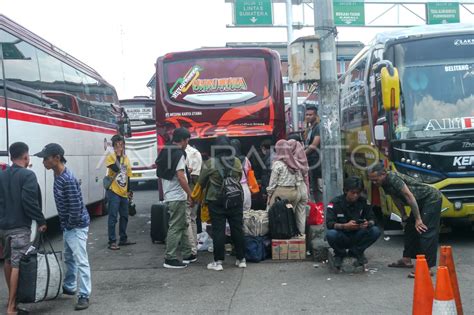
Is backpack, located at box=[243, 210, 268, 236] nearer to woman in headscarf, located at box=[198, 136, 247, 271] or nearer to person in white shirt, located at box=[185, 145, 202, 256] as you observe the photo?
woman in headscarf, located at box=[198, 136, 247, 271]

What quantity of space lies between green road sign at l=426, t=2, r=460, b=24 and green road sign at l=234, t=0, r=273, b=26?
20.7 feet

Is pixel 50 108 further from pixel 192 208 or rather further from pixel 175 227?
pixel 175 227

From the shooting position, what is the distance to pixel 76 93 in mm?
11578

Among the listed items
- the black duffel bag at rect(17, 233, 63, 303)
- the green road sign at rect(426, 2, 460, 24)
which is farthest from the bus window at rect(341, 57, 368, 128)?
the green road sign at rect(426, 2, 460, 24)

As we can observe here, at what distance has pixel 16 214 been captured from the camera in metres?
5.61

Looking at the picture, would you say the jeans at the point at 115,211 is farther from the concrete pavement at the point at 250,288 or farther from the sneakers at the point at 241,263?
the sneakers at the point at 241,263

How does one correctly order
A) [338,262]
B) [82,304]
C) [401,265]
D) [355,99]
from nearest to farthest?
[82,304] → [338,262] → [401,265] → [355,99]

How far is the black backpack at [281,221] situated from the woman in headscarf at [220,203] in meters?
0.58

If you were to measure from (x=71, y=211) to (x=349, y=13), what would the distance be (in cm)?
1721

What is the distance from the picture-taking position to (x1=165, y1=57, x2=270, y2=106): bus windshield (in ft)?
35.9

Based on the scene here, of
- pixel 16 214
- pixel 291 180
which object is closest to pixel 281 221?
pixel 291 180

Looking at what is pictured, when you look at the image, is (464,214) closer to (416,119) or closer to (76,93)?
(416,119)

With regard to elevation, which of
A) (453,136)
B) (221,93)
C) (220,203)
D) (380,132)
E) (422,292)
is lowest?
(422,292)

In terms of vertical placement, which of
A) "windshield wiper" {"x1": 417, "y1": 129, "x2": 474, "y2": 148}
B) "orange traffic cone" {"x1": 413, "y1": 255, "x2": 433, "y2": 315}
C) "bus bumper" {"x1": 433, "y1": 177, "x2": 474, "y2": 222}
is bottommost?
"orange traffic cone" {"x1": 413, "y1": 255, "x2": 433, "y2": 315}
